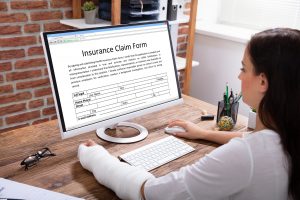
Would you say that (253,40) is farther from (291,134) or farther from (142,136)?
(142,136)

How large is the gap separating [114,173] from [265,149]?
1.44 ft

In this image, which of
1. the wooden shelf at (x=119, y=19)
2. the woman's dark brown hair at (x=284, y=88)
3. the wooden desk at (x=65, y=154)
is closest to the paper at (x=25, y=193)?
the wooden desk at (x=65, y=154)

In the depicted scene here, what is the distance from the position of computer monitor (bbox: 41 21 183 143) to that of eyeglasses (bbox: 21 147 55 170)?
113mm

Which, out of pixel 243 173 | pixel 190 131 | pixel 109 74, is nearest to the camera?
pixel 243 173

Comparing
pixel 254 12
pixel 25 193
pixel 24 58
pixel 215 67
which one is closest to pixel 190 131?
pixel 25 193

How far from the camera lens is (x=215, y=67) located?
9.59ft

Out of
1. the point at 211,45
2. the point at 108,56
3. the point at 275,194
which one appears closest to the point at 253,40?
the point at 275,194

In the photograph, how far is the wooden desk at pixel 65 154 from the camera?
1.10 metres

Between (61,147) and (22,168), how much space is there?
18cm

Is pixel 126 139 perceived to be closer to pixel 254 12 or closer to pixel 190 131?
pixel 190 131

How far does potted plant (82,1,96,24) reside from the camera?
2191 millimetres

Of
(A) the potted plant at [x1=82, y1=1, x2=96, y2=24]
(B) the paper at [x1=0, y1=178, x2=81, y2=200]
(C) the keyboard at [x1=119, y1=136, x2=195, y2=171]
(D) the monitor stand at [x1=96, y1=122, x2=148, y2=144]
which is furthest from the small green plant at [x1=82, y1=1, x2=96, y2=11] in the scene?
(B) the paper at [x1=0, y1=178, x2=81, y2=200]

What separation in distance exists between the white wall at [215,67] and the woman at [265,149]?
5.98 ft

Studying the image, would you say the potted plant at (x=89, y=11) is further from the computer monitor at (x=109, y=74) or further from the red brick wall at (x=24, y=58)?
the computer monitor at (x=109, y=74)
